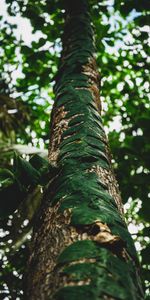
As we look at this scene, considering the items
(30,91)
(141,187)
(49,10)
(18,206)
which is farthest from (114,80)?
(18,206)

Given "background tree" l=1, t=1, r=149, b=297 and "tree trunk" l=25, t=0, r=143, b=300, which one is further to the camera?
"background tree" l=1, t=1, r=149, b=297

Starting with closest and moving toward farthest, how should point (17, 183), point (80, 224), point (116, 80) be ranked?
point (80, 224) < point (17, 183) < point (116, 80)

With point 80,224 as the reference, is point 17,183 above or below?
above

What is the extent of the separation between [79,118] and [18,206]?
1.77 feet

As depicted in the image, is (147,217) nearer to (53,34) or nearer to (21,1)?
(53,34)

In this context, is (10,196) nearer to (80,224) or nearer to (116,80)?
→ (80,224)

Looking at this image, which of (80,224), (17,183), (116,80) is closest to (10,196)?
(17,183)

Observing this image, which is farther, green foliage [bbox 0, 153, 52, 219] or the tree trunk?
green foliage [bbox 0, 153, 52, 219]

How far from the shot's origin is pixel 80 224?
0.85 m

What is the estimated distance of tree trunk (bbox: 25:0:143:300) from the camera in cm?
65

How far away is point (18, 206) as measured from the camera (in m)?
1.12

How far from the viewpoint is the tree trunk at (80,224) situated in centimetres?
65

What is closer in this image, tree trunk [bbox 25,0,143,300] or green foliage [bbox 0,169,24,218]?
tree trunk [bbox 25,0,143,300]

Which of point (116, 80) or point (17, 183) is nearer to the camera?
point (17, 183)
